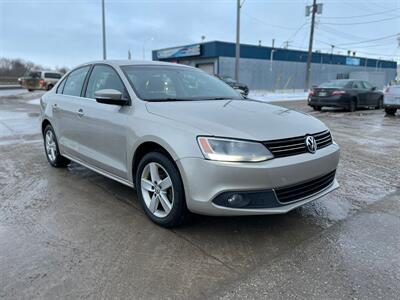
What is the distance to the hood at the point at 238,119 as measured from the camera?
3.07 m

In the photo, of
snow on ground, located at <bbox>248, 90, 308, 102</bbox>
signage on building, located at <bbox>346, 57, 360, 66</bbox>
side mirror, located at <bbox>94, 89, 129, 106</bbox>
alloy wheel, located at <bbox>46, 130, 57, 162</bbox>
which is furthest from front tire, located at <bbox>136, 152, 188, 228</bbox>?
signage on building, located at <bbox>346, 57, 360, 66</bbox>

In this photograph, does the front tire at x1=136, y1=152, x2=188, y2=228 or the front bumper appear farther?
the front tire at x1=136, y1=152, x2=188, y2=228

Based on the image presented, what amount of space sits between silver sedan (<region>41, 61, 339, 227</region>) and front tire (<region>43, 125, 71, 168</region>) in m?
0.88

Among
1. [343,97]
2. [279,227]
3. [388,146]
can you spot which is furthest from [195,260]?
[343,97]

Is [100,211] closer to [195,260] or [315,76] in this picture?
[195,260]

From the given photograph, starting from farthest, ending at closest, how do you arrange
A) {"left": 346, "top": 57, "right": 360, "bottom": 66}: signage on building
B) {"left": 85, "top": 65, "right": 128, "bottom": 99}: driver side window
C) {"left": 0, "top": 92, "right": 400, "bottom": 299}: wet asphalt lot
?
{"left": 346, "top": 57, "right": 360, "bottom": 66}: signage on building
{"left": 85, "top": 65, "right": 128, "bottom": 99}: driver side window
{"left": 0, "top": 92, "right": 400, "bottom": 299}: wet asphalt lot

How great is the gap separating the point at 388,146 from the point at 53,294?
7484mm

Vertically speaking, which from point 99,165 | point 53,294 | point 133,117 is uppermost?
point 133,117

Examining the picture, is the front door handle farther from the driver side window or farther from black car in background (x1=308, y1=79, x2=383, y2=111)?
black car in background (x1=308, y1=79, x2=383, y2=111)

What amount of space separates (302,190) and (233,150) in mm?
811

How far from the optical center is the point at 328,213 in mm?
3914

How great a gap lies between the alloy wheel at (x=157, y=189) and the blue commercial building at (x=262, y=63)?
33250 millimetres

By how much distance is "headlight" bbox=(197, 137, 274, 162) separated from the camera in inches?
115

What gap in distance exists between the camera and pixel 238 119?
10.9 feet
